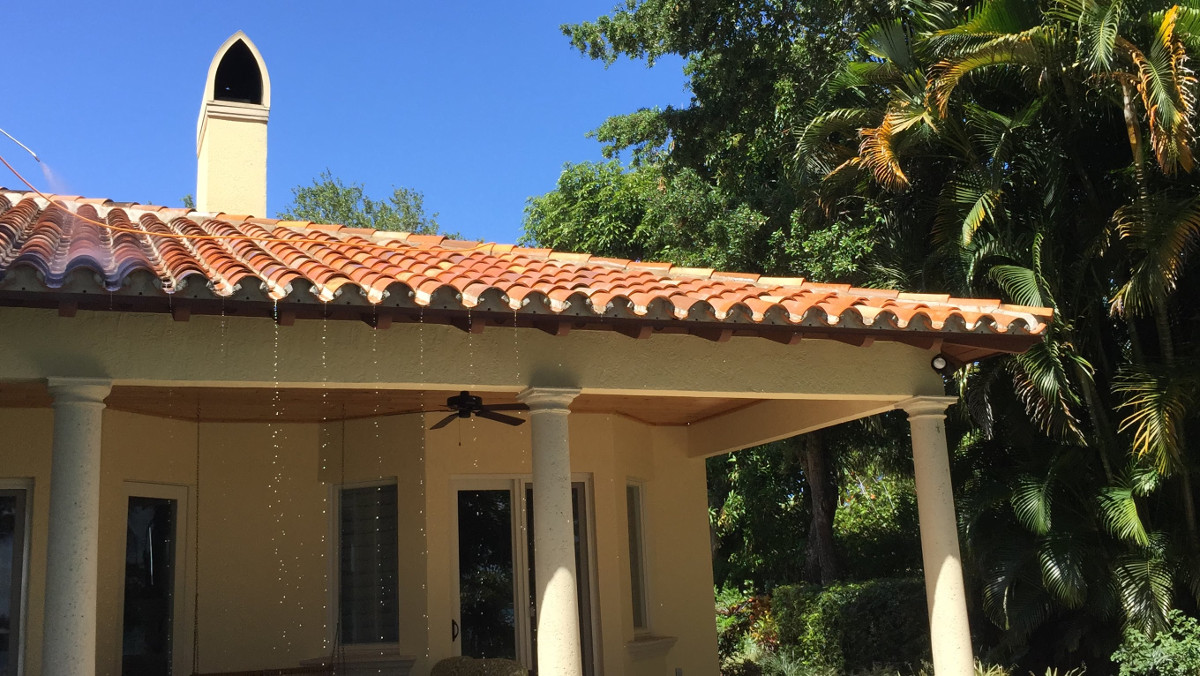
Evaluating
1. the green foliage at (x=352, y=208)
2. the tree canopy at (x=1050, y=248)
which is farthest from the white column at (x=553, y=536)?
the green foliage at (x=352, y=208)

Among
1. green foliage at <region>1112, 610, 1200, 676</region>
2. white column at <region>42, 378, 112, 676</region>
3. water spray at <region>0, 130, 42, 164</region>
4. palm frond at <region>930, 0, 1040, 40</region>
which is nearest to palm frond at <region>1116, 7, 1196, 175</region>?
palm frond at <region>930, 0, 1040, 40</region>

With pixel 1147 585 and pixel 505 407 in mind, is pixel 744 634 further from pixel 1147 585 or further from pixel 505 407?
pixel 505 407

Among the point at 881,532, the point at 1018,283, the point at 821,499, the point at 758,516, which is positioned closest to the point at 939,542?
the point at 1018,283

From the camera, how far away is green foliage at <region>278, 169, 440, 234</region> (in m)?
42.1

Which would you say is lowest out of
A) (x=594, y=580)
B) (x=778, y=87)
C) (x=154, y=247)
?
(x=594, y=580)

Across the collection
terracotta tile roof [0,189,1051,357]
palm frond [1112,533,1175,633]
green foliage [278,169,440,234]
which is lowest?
palm frond [1112,533,1175,633]

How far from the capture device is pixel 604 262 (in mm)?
9812

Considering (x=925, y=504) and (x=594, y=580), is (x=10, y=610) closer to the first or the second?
(x=594, y=580)

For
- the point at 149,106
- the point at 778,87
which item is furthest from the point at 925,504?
the point at 149,106

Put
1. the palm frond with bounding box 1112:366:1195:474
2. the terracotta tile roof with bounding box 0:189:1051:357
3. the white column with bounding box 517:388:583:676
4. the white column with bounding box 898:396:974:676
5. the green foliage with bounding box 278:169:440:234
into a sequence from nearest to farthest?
the terracotta tile roof with bounding box 0:189:1051:357, the white column with bounding box 517:388:583:676, the white column with bounding box 898:396:974:676, the palm frond with bounding box 1112:366:1195:474, the green foliage with bounding box 278:169:440:234

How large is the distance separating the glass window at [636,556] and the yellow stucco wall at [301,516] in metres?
0.54

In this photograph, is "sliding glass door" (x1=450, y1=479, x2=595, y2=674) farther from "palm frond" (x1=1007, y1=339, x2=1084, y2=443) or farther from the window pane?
"palm frond" (x1=1007, y1=339, x2=1084, y2=443)

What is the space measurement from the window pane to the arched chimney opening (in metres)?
4.64

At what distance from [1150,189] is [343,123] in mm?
39815
